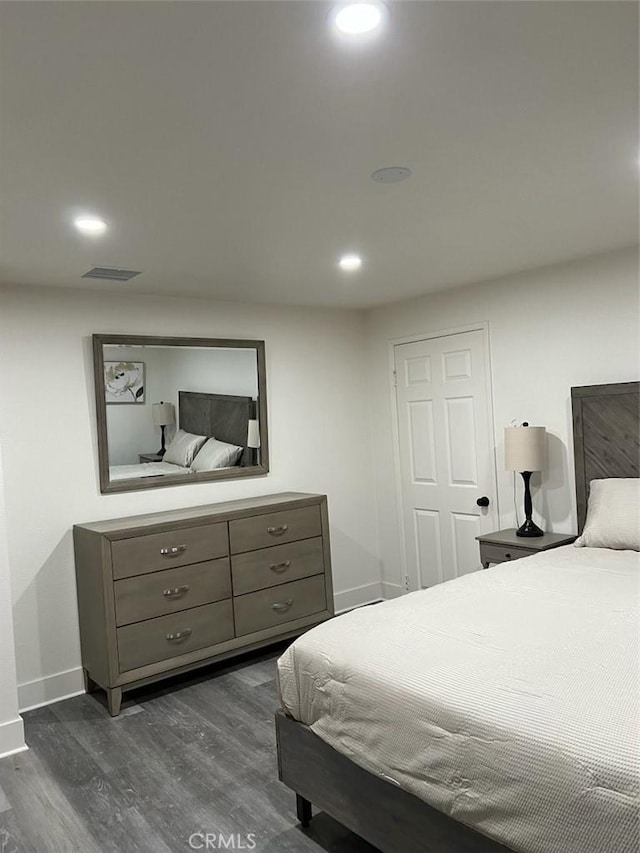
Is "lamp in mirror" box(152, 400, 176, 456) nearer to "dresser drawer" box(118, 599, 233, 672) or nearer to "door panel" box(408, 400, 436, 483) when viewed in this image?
"dresser drawer" box(118, 599, 233, 672)

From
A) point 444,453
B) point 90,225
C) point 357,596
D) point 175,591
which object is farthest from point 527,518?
point 90,225

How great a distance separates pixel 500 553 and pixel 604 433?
0.88m

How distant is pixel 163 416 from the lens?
4.05 meters

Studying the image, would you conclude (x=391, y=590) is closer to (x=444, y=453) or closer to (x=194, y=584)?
(x=444, y=453)

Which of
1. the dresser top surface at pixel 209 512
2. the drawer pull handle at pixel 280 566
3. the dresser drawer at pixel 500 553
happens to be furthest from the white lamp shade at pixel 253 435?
the dresser drawer at pixel 500 553

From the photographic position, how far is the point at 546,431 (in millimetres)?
3939

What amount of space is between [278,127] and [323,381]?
3.10 metres

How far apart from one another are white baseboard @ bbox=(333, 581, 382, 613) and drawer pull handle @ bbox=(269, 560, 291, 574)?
95 centimetres

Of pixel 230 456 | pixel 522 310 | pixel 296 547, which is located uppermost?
pixel 522 310

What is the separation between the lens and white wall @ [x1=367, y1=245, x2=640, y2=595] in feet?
11.7

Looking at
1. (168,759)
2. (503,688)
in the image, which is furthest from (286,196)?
(168,759)

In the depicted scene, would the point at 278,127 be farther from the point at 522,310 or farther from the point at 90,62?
the point at 522,310

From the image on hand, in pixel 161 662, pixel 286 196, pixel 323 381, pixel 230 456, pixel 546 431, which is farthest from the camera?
pixel 323 381

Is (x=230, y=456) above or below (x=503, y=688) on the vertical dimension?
above
